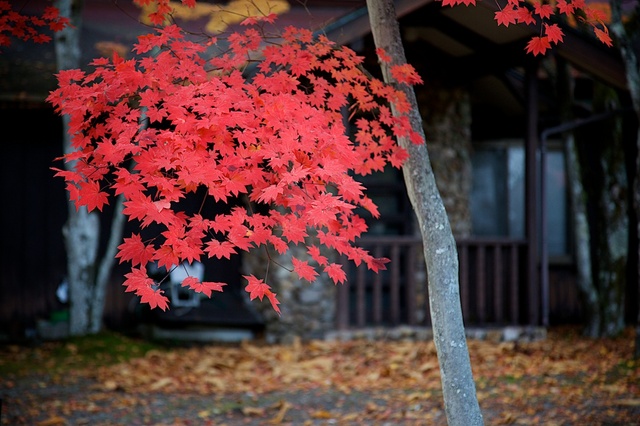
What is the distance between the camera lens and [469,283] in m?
9.26

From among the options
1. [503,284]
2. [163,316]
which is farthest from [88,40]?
[503,284]

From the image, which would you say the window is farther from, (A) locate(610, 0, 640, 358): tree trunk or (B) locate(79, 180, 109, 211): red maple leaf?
(B) locate(79, 180, 109, 211): red maple leaf

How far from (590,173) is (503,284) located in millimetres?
1712

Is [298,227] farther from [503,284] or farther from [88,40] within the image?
[88,40]

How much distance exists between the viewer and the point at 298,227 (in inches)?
159

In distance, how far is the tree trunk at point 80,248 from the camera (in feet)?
27.7

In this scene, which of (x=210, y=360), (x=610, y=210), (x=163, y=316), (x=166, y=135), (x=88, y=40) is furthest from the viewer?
(x=88, y=40)

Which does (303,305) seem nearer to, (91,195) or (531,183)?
(531,183)

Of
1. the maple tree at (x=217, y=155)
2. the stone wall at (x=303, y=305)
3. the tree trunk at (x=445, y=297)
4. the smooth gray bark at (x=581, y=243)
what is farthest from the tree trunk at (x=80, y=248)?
the smooth gray bark at (x=581, y=243)

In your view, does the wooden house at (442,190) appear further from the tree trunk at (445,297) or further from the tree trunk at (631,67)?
the tree trunk at (445,297)

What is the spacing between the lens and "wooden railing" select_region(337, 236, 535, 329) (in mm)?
8719

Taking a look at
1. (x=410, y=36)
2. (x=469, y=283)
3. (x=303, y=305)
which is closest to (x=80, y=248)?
(x=303, y=305)

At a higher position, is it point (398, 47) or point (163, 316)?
point (398, 47)

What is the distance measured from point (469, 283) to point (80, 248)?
186 inches
